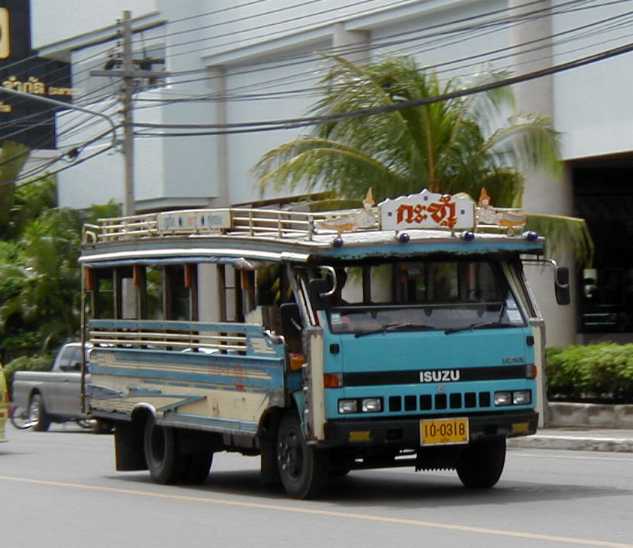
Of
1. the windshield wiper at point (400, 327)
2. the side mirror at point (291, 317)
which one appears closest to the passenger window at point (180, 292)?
the side mirror at point (291, 317)

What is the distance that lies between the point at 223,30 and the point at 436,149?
12983mm

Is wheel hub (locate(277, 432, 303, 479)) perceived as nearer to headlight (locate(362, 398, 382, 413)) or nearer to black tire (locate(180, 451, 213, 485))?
headlight (locate(362, 398, 382, 413))

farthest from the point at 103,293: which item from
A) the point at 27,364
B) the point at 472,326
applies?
the point at 27,364

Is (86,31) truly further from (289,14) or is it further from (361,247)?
(361,247)

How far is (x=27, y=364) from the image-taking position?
3928 cm

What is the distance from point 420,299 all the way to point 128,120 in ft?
54.1

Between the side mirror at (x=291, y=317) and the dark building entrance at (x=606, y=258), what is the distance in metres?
18.8

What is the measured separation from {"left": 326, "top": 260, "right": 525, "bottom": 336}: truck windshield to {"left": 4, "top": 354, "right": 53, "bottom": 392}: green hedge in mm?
24860

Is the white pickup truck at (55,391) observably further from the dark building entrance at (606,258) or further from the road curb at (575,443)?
the dark building entrance at (606,258)

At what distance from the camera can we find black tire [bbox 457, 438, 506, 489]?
576 inches

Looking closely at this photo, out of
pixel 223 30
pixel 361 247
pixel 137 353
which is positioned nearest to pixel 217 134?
pixel 223 30

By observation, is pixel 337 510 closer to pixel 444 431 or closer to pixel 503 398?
pixel 444 431

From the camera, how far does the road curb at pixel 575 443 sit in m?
19.9

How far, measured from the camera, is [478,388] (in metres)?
13.9
